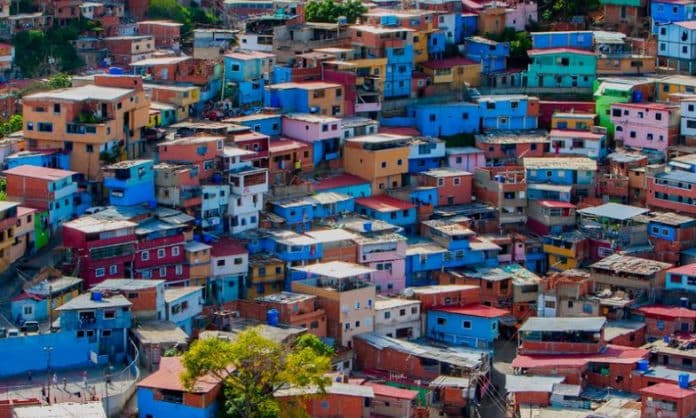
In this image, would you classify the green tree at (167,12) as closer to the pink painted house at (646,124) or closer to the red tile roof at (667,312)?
the pink painted house at (646,124)

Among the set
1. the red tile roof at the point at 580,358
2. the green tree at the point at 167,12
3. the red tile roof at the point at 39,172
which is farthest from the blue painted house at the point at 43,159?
the green tree at the point at 167,12

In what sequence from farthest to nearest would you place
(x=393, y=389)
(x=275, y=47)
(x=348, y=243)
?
(x=275, y=47), (x=348, y=243), (x=393, y=389)

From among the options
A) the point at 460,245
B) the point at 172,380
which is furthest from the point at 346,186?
the point at 172,380

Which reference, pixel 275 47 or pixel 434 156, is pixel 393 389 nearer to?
pixel 434 156

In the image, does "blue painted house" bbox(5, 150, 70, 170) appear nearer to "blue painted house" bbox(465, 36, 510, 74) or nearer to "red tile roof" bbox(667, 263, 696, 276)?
"red tile roof" bbox(667, 263, 696, 276)

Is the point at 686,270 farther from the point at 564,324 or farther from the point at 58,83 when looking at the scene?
the point at 58,83

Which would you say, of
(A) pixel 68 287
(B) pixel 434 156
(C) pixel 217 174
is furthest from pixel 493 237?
(A) pixel 68 287

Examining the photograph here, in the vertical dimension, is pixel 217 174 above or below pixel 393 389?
above

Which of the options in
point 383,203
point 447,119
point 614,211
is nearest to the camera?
point 614,211
